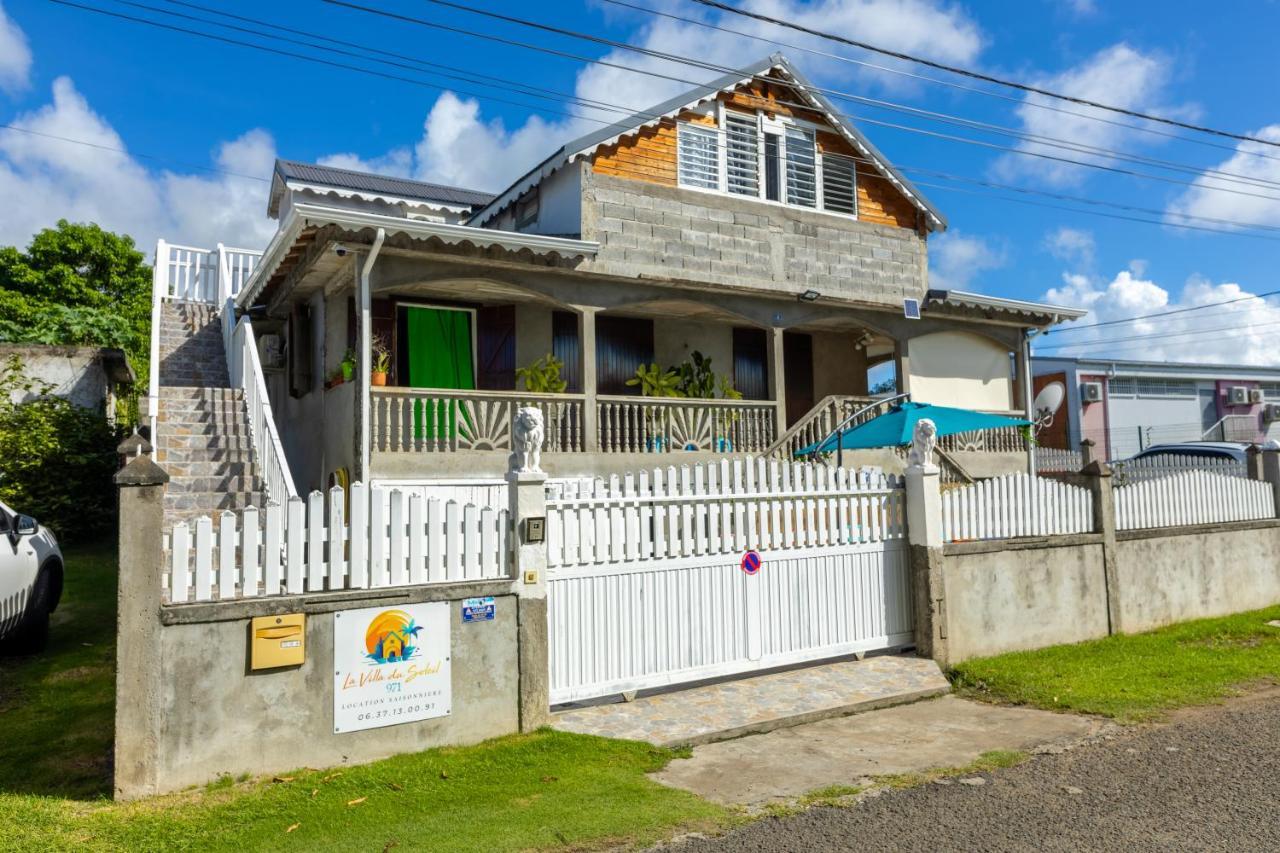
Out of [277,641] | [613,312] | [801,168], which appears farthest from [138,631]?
[801,168]

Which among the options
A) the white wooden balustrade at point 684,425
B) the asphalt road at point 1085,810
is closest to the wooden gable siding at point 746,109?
the white wooden balustrade at point 684,425

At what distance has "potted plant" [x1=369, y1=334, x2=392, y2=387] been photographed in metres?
11.4

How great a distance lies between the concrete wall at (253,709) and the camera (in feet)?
16.7

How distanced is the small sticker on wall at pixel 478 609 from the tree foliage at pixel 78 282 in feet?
78.4

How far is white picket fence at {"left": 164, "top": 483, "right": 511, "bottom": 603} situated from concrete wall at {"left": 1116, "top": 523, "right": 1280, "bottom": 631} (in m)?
7.55

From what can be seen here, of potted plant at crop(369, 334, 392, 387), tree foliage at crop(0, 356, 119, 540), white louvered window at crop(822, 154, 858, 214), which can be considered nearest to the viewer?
potted plant at crop(369, 334, 392, 387)

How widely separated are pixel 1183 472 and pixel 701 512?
296 inches

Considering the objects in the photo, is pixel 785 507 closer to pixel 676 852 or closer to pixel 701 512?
pixel 701 512

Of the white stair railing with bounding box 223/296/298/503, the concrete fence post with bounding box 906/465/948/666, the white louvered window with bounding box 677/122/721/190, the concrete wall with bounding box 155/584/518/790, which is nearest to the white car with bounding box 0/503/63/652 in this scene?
the white stair railing with bounding box 223/296/298/503

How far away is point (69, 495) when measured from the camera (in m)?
14.9

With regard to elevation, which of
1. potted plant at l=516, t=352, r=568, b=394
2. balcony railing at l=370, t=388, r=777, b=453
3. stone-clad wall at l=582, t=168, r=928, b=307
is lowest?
balcony railing at l=370, t=388, r=777, b=453

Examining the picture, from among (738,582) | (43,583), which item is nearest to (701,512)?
(738,582)

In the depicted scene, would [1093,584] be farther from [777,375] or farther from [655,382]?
[655,382]

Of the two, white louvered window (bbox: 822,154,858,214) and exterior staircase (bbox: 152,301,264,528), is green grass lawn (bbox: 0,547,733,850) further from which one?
white louvered window (bbox: 822,154,858,214)
